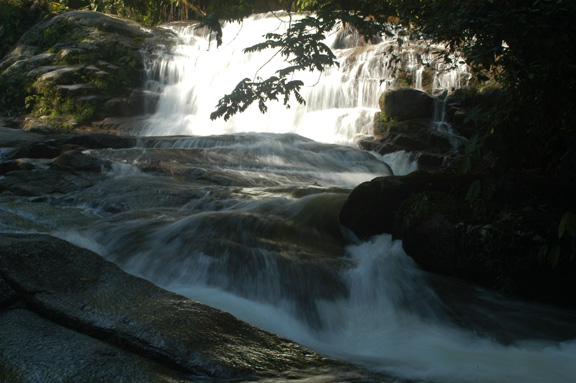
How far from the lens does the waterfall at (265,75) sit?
46.3ft

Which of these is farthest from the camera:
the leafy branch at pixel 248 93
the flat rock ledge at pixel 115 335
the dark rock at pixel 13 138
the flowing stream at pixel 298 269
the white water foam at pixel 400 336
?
the dark rock at pixel 13 138

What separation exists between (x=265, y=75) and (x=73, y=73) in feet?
24.7

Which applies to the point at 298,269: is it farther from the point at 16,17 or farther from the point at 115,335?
the point at 16,17

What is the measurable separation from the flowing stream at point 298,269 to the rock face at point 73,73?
27.4 ft

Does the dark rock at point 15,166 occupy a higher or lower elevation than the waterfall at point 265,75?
lower

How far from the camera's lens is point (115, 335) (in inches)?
91.8

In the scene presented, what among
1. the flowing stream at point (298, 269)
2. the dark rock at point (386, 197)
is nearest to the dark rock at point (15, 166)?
the flowing stream at point (298, 269)

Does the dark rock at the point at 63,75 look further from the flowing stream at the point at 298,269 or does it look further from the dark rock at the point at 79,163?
the dark rock at the point at 79,163

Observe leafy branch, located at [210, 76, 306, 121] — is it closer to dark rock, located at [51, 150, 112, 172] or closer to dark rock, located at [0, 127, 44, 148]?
dark rock, located at [51, 150, 112, 172]

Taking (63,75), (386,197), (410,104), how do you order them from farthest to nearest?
(63,75) → (410,104) → (386,197)

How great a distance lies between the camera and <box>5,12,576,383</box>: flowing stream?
3.42m

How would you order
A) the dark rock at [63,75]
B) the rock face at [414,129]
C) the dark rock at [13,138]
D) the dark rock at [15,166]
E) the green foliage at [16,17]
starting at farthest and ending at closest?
the green foliage at [16,17], the dark rock at [63,75], the dark rock at [13,138], the rock face at [414,129], the dark rock at [15,166]

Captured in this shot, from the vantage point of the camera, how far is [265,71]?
19.3 m

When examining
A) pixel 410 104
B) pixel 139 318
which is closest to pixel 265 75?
pixel 410 104
